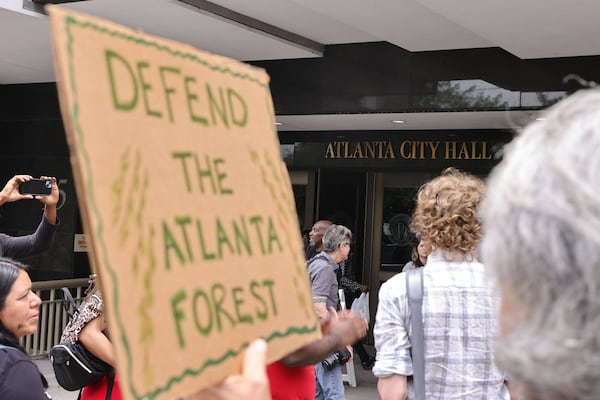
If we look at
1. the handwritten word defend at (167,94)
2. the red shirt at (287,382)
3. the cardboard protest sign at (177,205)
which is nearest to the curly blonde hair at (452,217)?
the red shirt at (287,382)

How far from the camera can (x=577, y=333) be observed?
3.12 ft

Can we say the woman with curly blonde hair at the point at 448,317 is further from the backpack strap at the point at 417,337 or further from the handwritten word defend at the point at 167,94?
the handwritten word defend at the point at 167,94

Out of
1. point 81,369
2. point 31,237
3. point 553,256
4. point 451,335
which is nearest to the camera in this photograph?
point 553,256

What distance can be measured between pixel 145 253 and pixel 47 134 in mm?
10756

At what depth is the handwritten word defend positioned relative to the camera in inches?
51.3

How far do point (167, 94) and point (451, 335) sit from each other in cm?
204

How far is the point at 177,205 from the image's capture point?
53.9 inches

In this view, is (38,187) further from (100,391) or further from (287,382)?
(287,382)

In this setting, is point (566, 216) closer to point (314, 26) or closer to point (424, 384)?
point (424, 384)

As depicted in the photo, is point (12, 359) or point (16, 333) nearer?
point (12, 359)

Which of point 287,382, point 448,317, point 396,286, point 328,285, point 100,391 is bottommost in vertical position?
point 100,391

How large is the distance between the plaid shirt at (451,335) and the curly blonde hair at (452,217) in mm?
90

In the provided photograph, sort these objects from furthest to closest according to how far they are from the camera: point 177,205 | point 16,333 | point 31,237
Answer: point 31,237
point 16,333
point 177,205

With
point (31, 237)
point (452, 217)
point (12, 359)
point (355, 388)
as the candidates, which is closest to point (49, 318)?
point (355, 388)
